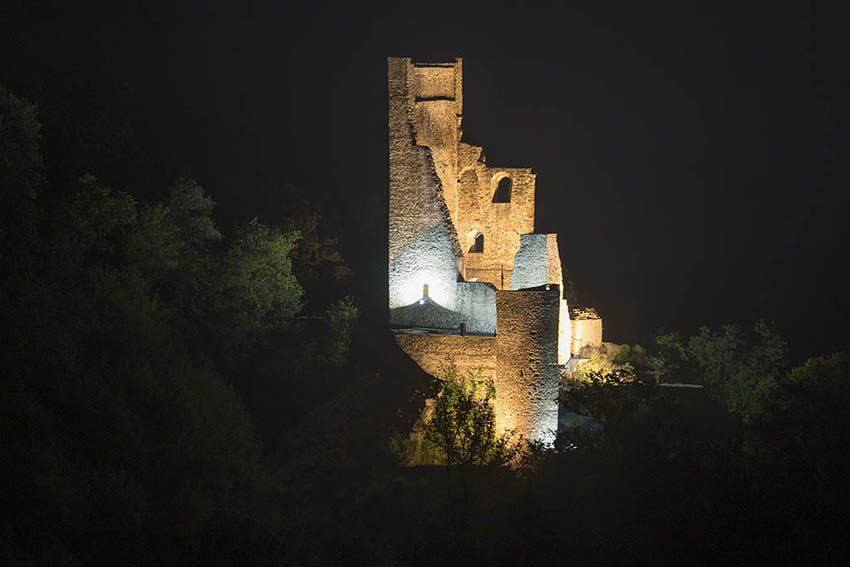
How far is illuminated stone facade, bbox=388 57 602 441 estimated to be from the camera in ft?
57.9

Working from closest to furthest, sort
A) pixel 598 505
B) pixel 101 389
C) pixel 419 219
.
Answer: pixel 101 389, pixel 598 505, pixel 419 219

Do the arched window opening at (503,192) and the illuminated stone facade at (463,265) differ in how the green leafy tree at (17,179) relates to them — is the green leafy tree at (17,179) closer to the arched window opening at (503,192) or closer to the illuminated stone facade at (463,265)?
the illuminated stone facade at (463,265)

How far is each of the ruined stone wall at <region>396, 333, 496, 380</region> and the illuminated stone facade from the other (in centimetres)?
3

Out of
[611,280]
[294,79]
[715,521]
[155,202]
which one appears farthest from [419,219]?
[611,280]

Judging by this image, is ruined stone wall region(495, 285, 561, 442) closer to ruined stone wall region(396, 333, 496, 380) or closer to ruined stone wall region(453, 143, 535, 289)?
ruined stone wall region(396, 333, 496, 380)

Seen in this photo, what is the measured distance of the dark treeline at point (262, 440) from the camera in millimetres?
10023

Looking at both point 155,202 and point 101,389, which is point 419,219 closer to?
point 155,202

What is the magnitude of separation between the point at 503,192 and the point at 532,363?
1028 cm

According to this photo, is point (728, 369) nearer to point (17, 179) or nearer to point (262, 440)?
point (262, 440)

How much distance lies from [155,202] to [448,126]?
32.5 ft

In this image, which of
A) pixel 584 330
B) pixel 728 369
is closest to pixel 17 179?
pixel 584 330

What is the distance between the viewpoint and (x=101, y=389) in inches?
454

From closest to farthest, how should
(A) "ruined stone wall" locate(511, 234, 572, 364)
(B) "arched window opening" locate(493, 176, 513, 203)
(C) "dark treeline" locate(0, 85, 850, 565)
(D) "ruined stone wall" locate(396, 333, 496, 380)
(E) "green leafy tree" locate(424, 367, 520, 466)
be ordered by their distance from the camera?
(C) "dark treeline" locate(0, 85, 850, 565) < (E) "green leafy tree" locate(424, 367, 520, 466) < (D) "ruined stone wall" locate(396, 333, 496, 380) < (A) "ruined stone wall" locate(511, 234, 572, 364) < (B) "arched window opening" locate(493, 176, 513, 203)

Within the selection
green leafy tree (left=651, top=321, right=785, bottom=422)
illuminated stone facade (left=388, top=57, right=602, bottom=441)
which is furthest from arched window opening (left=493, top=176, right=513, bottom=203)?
green leafy tree (left=651, top=321, right=785, bottom=422)
